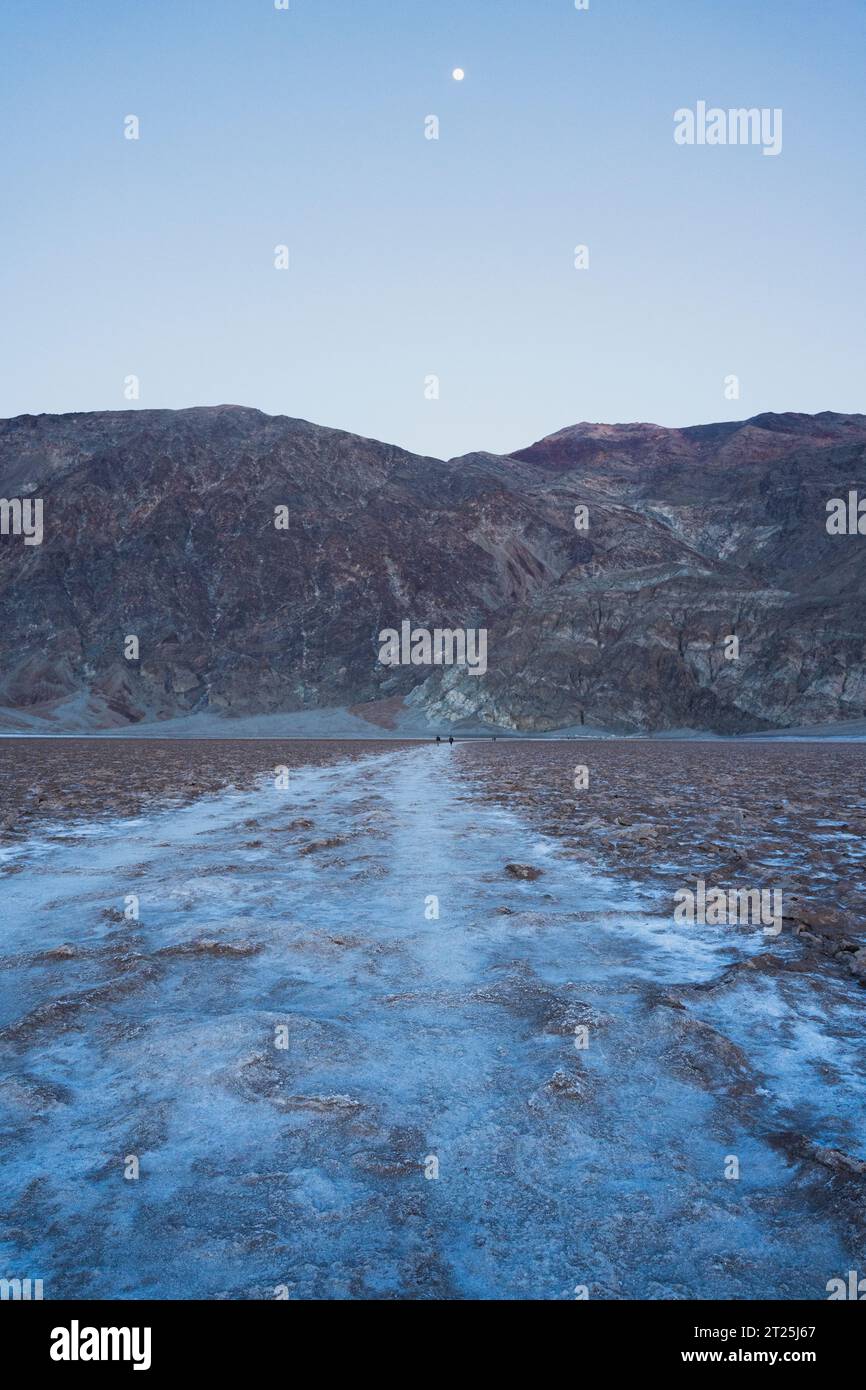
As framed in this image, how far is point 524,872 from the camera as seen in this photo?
872 cm

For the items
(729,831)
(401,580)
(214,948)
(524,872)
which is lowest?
(729,831)

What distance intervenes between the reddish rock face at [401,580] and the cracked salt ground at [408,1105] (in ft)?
225

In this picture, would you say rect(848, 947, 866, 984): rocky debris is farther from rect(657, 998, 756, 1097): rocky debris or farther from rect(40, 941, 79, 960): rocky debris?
rect(40, 941, 79, 960): rocky debris

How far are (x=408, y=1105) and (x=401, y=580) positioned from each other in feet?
317

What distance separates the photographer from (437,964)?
18.5 ft

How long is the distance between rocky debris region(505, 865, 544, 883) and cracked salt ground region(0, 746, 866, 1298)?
54.5 inches

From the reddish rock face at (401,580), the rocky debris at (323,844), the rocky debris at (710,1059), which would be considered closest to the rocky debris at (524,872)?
the rocky debris at (323,844)

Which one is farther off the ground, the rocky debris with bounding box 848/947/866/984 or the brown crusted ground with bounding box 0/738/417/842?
the rocky debris with bounding box 848/947/866/984

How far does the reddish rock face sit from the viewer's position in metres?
73.8

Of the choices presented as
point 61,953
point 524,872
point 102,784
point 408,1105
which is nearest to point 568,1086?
point 408,1105

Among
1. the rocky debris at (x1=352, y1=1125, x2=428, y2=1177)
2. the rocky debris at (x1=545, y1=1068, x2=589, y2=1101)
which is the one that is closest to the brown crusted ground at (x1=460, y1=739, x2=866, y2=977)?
the rocky debris at (x1=545, y1=1068, x2=589, y2=1101)

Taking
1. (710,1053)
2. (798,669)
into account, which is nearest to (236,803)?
(710,1053)

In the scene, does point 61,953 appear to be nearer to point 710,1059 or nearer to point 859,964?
point 710,1059
